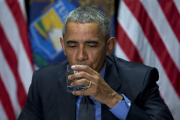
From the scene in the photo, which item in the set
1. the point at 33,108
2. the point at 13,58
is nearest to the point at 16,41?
the point at 13,58

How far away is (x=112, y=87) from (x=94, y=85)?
0.46m

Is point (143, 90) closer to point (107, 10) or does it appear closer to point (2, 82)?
point (107, 10)

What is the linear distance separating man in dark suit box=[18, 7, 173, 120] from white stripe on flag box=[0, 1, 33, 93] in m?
1.23

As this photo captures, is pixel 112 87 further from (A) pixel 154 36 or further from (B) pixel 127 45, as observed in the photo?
(A) pixel 154 36

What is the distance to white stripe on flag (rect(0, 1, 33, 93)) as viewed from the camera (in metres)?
3.23

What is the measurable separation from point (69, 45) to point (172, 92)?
2051 millimetres

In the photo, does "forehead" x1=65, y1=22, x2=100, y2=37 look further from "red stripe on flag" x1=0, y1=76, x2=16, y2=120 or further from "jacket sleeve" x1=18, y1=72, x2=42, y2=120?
"red stripe on flag" x1=0, y1=76, x2=16, y2=120

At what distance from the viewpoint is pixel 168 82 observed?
328cm

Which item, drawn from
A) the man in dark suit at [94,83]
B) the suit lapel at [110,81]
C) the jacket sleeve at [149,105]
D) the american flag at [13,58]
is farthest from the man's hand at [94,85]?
the american flag at [13,58]

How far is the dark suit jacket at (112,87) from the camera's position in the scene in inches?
70.7

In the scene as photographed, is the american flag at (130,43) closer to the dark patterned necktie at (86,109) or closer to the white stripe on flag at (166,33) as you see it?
the white stripe on flag at (166,33)

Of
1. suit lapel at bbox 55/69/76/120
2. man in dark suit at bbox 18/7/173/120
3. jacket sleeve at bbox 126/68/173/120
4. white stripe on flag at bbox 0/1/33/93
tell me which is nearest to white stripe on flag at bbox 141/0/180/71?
man in dark suit at bbox 18/7/173/120

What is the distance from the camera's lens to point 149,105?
1780 mm

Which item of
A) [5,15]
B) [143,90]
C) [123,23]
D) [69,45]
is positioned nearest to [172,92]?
[123,23]
